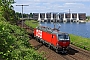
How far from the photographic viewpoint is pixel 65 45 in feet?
106

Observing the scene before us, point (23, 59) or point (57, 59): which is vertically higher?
point (23, 59)

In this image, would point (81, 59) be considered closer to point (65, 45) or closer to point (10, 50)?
point (65, 45)

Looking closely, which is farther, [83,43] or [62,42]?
[83,43]

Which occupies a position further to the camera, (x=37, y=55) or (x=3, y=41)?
(x=37, y=55)

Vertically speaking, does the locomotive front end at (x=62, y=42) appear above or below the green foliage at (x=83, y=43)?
above

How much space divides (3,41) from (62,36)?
19886 millimetres

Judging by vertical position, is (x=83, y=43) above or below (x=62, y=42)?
below

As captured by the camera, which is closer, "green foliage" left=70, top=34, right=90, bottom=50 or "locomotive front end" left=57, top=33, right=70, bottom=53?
"locomotive front end" left=57, top=33, right=70, bottom=53

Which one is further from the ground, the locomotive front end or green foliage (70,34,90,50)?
the locomotive front end

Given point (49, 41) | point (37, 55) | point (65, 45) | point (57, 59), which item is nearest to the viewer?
point (37, 55)

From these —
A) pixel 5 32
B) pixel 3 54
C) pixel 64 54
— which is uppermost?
pixel 5 32

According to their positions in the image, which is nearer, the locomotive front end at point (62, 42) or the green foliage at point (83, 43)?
the locomotive front end at point (62, 42)

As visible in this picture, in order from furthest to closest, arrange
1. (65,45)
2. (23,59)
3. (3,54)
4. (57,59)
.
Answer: (65,45)
(57,59)
(23,59)
(3,54)

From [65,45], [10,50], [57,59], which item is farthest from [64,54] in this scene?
[10,50]
